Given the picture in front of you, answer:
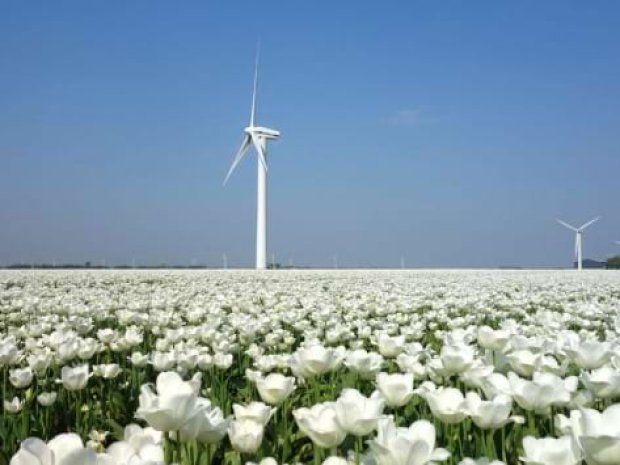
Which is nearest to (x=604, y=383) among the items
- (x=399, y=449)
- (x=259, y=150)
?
(x=399, y=449)

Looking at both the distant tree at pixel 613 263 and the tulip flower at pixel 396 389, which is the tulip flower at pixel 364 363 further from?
the distant tree at pixel 613 263

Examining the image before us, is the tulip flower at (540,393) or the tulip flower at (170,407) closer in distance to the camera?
the tulip flower at (170,407)

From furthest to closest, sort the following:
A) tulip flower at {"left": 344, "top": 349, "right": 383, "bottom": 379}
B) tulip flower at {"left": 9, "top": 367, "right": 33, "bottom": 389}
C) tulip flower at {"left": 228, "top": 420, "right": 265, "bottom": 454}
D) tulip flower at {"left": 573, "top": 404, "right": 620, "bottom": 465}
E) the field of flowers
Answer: tulip flower at {"left": 9, "top": 367, "right": 33, "bottom": 389} < tulip flower at {"left": 344, "top": 349, "right": 383, "bottom": 379} < tulip flower at {"left": 228, "top": 420, "right": 265, "bottom": 454} < the field of flowers < tulip flower at {"left": 573, "top": 404, "right": 620, "bottom": 465}

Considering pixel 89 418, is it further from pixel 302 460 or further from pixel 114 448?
pixel 114 448

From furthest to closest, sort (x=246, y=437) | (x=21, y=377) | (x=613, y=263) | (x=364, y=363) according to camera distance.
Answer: (x=613, y=263) < (x=21, y=377) < (x=364, y=363) < (x=246, y=437)

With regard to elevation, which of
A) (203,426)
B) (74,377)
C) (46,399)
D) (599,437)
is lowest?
(46,399)

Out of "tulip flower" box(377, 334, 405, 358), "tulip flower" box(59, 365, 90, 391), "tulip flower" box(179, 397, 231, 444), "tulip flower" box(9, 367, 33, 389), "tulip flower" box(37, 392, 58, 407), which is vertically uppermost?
"tulip flower" box(377, 334, 405, 358)

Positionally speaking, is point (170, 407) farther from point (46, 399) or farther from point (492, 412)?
point (46, 399)

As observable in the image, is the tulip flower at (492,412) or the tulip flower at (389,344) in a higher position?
the tulip flower at (389,344)

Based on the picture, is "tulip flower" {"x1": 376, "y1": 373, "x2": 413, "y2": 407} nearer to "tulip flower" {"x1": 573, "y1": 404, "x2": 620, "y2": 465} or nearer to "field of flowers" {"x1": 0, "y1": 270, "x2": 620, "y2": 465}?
"field of flowers" {"x1": 0, "y1": 270, "x2": 620, "y2": 465}

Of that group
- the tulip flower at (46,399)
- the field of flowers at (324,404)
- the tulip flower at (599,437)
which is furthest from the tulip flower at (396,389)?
the tulip flower at (46,399)

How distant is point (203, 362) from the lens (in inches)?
205

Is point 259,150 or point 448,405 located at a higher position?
point 259,150

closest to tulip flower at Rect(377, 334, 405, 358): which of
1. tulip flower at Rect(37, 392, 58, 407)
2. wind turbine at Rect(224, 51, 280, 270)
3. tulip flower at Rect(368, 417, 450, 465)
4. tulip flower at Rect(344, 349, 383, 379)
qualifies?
tulip flower at Rect(344, 349, 383, 379)
